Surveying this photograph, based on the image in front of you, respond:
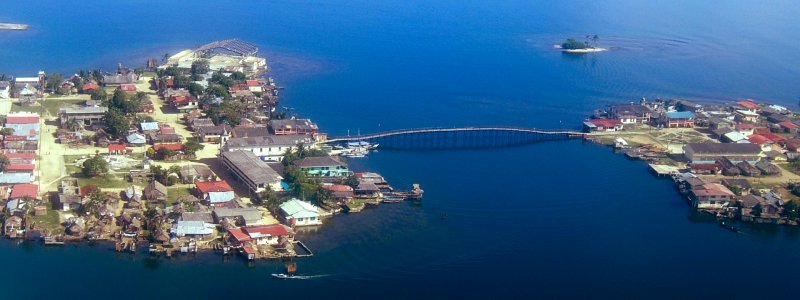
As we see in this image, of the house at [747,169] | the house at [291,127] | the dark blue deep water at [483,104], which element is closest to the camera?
the dark blue deep water at [483,104]

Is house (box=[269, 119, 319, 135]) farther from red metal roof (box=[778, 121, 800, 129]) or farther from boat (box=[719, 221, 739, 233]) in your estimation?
red metal roof (box=[778, 121, 800, 129])

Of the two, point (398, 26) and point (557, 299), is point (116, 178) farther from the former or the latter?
point (398, 26)

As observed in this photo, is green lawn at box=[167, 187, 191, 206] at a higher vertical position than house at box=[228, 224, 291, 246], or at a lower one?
higher

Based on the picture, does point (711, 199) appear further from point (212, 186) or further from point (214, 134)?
point (214, 134)

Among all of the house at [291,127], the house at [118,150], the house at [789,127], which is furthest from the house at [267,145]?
the house at [789,127]

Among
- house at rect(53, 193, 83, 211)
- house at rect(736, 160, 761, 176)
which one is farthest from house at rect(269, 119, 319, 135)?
house at rect(736, 160, 761, 176)

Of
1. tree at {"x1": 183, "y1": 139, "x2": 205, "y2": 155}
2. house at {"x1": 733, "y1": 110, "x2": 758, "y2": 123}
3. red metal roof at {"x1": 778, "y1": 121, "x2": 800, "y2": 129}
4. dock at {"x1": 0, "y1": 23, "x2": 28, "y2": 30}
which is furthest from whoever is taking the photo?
dock at {"x1": 0, "y1": 23, "x2": 28, "y2": 30}

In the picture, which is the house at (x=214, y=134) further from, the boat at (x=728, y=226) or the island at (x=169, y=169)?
the boat at (x=728, y=226)
